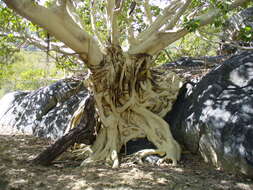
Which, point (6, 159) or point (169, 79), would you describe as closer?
point (6, 159)

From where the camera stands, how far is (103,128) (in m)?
5.15

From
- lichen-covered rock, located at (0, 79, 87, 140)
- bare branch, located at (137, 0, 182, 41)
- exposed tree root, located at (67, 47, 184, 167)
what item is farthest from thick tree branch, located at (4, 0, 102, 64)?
lichen-covered rock, located at (0, 79, 87, 140)

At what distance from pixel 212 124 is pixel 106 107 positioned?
7.11 ft

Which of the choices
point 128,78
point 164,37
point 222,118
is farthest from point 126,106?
point 222,118

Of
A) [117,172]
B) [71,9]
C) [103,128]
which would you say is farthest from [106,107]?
[71,9]

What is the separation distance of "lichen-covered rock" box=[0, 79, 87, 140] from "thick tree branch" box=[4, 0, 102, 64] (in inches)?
95.6

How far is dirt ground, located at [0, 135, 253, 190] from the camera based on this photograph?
3195 millimetres

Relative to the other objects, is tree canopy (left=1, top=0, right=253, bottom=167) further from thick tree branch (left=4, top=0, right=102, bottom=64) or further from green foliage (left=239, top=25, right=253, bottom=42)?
green foliage (left=239, top=25, right=253, bottom=42)

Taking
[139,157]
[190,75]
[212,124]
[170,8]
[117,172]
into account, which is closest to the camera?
[117,172]

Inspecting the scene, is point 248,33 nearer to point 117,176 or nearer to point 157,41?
point 157,41

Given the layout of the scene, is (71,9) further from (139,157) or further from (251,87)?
(251,87)

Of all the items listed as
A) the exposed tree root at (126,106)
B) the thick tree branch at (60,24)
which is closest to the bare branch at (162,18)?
the exposed tree root at (126,106)

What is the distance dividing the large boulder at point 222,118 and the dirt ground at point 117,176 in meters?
0.25

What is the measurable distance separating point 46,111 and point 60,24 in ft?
15.0
